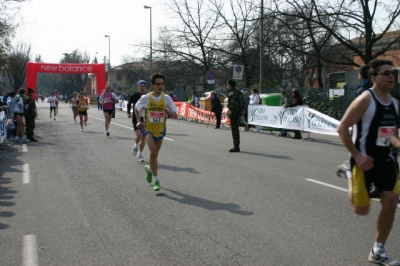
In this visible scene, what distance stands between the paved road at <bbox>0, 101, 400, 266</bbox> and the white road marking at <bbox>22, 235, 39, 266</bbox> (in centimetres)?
1

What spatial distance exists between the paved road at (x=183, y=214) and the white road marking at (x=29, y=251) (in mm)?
11

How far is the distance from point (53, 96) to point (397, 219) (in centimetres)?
3043

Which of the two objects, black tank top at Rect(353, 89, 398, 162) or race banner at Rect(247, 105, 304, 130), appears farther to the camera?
race banner at Rect(247, 105, 304, 130)

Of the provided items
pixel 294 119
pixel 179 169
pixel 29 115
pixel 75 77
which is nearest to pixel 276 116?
pixel 294 119

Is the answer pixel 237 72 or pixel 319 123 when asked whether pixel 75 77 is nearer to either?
pixel 237 72

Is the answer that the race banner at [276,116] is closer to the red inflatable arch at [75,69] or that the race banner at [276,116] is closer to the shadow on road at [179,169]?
the shadow on road at [179,169]

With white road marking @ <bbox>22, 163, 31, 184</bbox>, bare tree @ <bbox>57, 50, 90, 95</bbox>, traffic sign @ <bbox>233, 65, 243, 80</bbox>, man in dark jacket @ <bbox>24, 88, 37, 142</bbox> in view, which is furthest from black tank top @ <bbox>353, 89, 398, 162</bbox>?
bare tree @ <bbox>57, 50, 90, 95</bbox>

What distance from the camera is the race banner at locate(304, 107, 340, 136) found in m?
15.3

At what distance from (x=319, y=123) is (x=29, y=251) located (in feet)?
40.4

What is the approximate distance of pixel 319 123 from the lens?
52.5ft

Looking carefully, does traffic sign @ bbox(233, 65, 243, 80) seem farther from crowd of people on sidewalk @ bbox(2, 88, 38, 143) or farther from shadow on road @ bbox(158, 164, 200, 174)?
shadow on road @ bbox(158, 164, 200, 174)

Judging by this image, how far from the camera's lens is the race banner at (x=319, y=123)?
15295 mm

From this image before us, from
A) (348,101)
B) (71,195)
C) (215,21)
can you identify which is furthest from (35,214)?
(215,21)

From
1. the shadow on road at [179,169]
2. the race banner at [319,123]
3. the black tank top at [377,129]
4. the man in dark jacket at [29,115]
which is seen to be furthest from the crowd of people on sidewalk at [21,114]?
the black tank top at [377,129]
